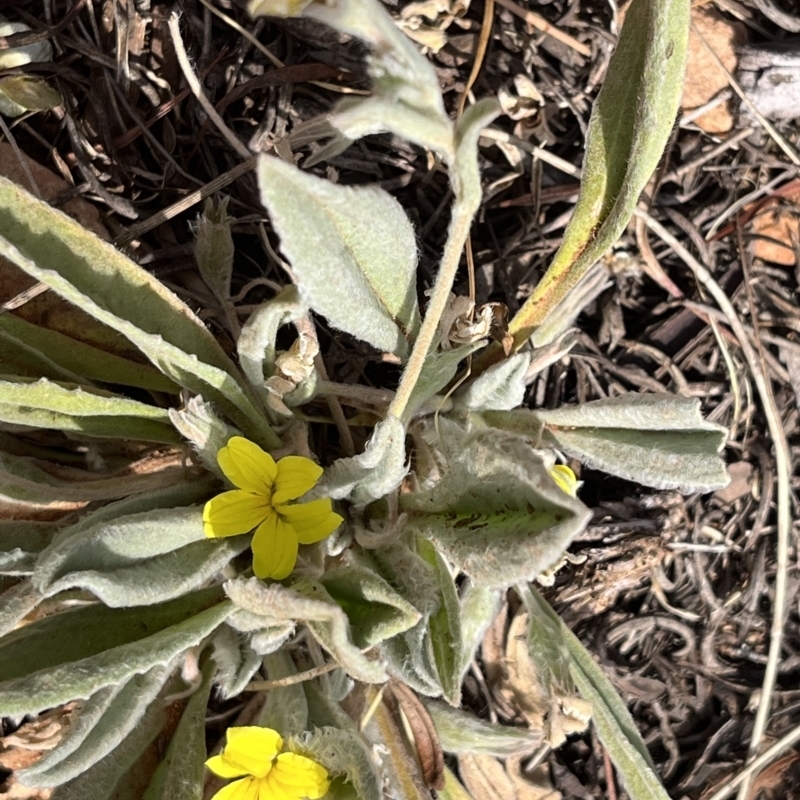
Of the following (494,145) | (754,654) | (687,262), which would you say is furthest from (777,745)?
(494,145)

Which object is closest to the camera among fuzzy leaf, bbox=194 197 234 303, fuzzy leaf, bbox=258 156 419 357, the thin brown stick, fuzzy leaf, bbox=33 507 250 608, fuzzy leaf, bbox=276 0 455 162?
fuzzy leaf, bbox=276 0 455 162

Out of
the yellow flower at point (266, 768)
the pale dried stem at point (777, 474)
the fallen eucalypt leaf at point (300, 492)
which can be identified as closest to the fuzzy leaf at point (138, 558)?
the fallen eucalypt leaf at point (300, 492)

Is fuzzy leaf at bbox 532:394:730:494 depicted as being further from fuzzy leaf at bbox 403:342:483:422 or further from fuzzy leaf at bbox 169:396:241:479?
fuzzy leaf at bbox 169:396:241:479

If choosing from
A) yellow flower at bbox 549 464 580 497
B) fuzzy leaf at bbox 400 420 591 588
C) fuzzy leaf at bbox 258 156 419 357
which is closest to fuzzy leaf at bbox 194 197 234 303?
fuzzy leaf at bbox 258 156 419 357

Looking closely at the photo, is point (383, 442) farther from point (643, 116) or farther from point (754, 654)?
point (754, 654)

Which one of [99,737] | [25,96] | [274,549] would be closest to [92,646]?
[99,737]

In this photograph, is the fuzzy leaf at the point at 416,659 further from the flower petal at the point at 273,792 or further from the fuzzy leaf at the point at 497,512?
the flower petal at the point at 273,792
